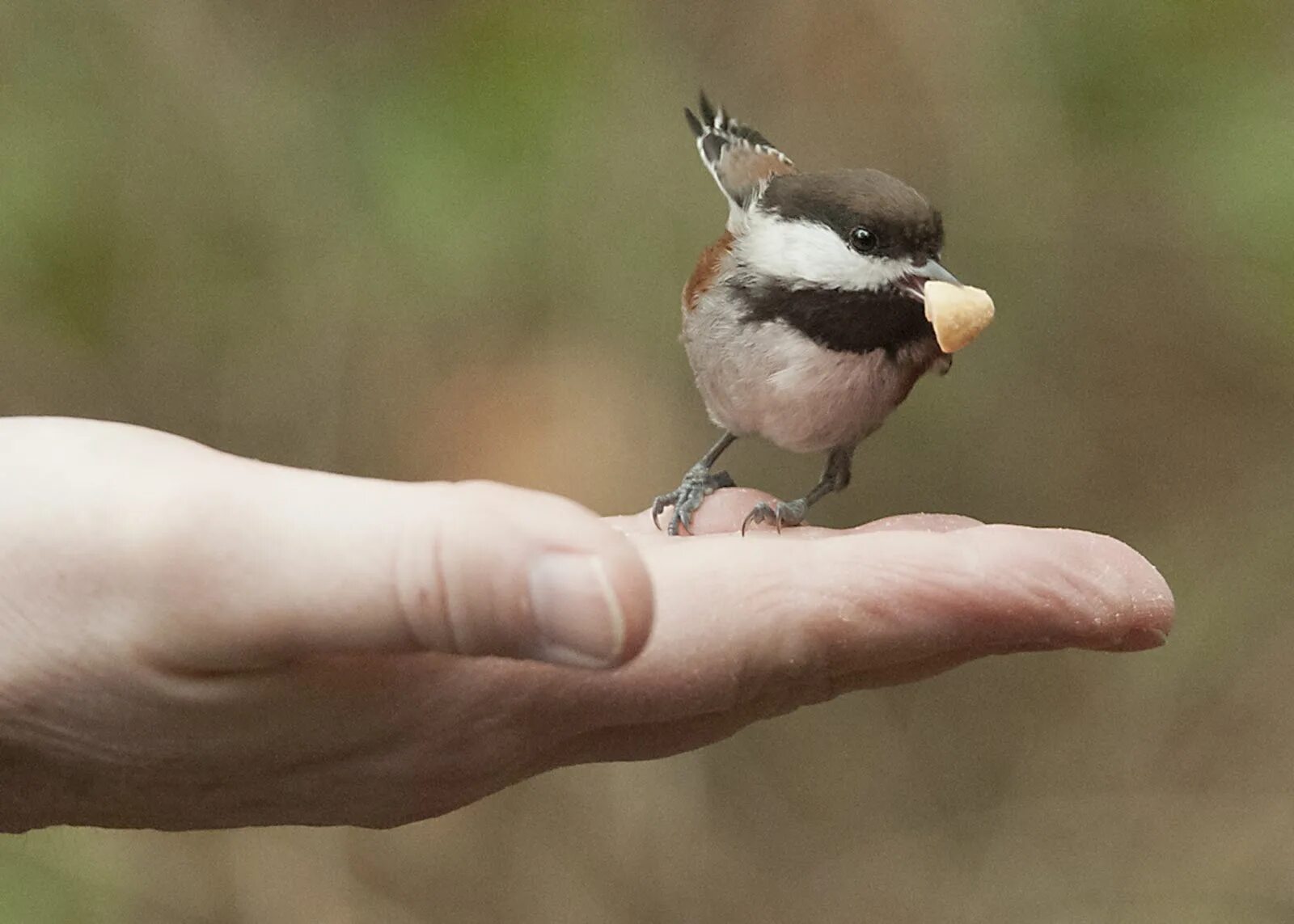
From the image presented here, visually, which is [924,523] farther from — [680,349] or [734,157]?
[680,349]

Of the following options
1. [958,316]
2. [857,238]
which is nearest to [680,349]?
[857,238]

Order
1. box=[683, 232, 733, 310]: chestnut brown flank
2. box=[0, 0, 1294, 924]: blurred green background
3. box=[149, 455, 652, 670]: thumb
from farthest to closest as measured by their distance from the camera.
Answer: box=[0, 0, 1294, 924]: blurred green background
box=[683, 232, 733, 310]: chestnut brown flank
box=[149, 455, 652, 670]: thumb

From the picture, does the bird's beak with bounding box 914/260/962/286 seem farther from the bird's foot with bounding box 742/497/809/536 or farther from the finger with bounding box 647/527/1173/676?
the finger with bounding box 647/527/1173/676

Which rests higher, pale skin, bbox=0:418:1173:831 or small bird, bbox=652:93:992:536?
small bird, bbox=652:93:992:536

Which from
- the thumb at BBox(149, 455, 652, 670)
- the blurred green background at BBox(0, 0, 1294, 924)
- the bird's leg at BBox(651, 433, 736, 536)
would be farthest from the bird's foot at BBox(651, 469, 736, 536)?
the thumb at BBox(149, 455, 652, 670)

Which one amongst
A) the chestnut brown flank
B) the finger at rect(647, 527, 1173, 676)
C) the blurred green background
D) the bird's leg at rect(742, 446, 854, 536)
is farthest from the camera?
the blurred green background

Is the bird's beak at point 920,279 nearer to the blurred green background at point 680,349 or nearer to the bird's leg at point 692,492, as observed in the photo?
the bird's leg at point 692,492

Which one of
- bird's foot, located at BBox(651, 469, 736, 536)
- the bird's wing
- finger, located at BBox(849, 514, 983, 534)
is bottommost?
bird's foot, located at BBox(651, 469, 736, 536)

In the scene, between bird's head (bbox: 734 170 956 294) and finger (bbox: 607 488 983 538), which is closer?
bird's head (bbox: 734 170 956 294)
